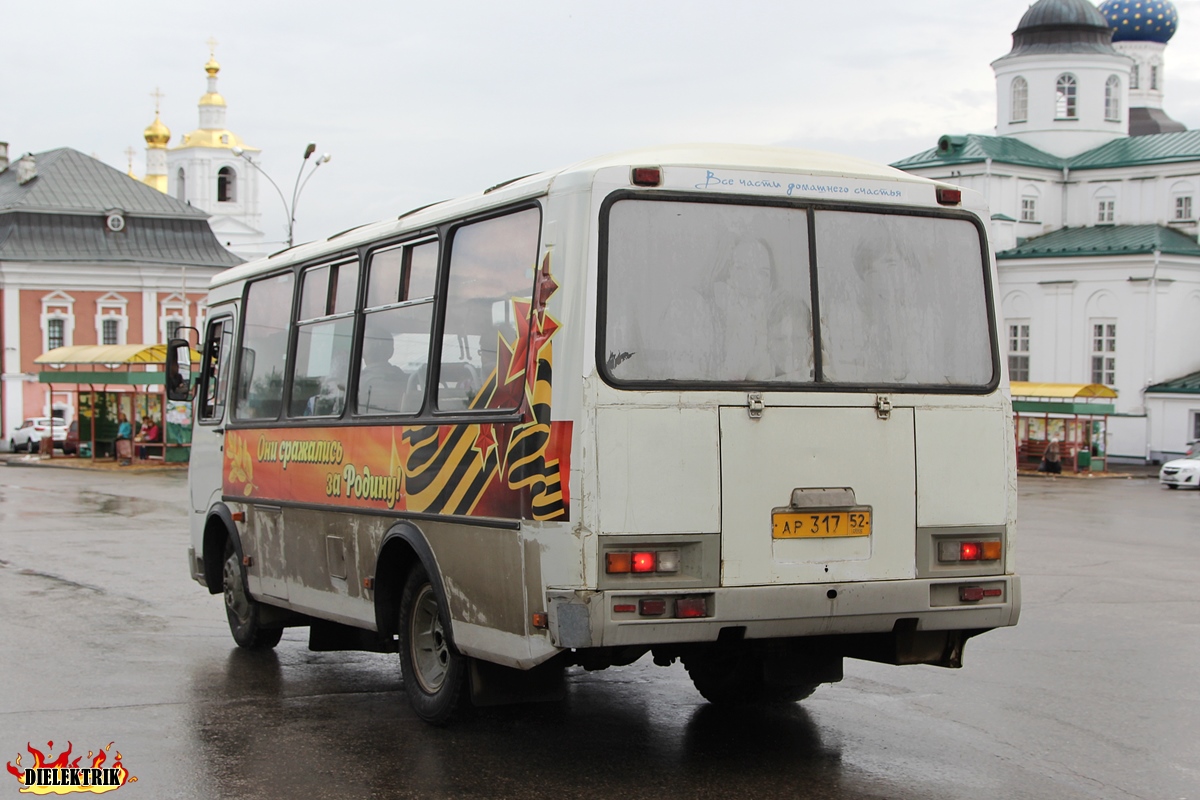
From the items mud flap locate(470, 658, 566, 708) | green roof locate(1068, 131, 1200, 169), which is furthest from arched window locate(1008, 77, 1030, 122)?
mud flap locate(470, 658, 566, 708)

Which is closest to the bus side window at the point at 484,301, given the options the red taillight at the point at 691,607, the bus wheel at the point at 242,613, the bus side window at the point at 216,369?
the red taillight at the point at 691,607

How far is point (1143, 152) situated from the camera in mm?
63281

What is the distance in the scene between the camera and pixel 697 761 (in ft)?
25.4

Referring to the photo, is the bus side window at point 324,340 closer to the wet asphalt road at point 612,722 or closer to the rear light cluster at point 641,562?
the wet asphalt road at point 612,722

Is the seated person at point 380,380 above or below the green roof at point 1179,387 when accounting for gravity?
below

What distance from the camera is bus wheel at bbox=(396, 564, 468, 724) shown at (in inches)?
324

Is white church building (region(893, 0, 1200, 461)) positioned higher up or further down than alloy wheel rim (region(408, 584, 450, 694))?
higher up

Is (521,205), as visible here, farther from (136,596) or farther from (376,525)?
(136,596)

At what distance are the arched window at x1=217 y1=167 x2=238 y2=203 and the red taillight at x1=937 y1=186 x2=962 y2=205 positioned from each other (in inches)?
4143

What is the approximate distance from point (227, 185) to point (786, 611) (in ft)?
350

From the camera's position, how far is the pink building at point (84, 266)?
7012 centimetres

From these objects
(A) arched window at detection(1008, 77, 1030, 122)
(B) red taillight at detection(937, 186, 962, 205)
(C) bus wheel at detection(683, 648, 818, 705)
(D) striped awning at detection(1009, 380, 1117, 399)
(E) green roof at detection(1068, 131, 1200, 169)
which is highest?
(A) arched window at detection(1008, 77, 1030, 122)

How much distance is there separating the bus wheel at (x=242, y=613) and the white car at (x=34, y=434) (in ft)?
159

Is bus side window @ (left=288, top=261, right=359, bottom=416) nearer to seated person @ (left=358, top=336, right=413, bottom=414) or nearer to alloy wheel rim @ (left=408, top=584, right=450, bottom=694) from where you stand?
seated person @ (left=358, top=336, right=413, bottom=414)
